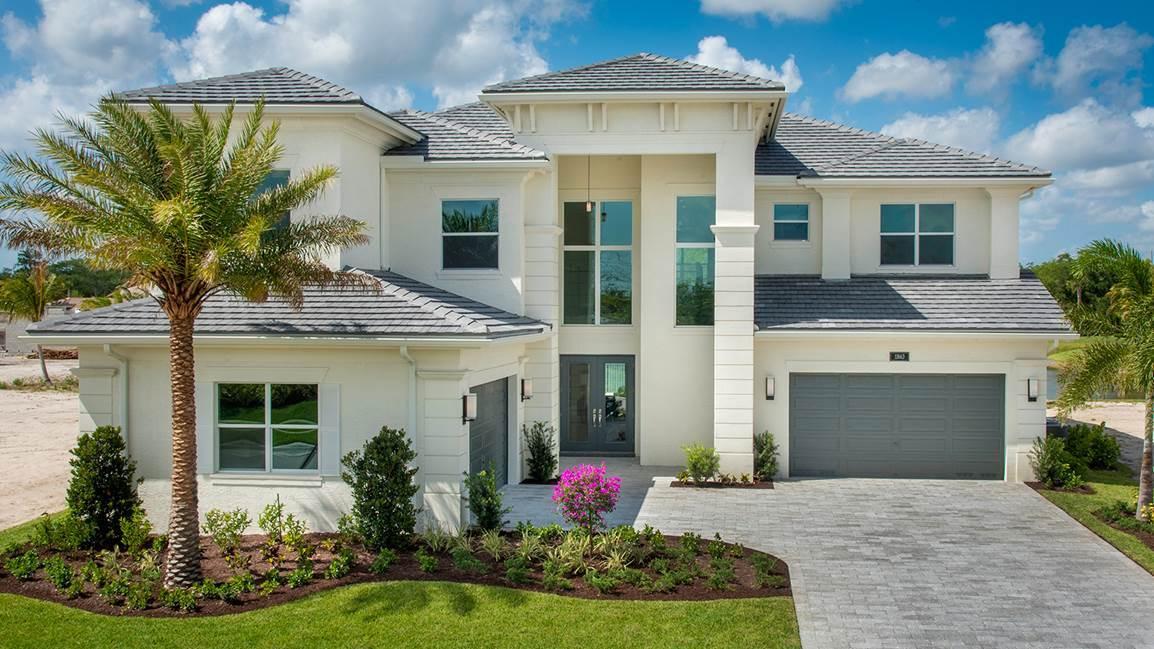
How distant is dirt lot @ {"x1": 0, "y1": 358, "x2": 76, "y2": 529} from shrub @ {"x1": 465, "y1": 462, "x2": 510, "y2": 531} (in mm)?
7979

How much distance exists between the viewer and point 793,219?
64.6 feet

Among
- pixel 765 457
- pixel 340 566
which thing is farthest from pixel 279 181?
pixel 765 457

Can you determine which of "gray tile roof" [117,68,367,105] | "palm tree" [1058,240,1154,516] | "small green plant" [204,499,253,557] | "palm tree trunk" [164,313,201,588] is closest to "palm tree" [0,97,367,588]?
"palm tree trunk" [164,313,201,588]

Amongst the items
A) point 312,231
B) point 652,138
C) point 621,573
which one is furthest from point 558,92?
point 621,573

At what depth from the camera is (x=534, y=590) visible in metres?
10.3

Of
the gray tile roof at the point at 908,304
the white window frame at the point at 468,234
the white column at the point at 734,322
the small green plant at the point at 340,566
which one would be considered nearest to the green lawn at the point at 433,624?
the small green plant at the point at 340,566

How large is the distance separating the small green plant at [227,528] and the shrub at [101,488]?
109 cm

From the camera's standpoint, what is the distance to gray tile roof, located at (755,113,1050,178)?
1891 centimetres

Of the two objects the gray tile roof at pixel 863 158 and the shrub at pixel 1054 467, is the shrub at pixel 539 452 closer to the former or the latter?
the gray tile roof at pixel 863 158

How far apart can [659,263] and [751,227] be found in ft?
8.01

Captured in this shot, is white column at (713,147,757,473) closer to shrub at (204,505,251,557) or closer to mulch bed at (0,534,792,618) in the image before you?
mulch bed at (0,534,792,618)

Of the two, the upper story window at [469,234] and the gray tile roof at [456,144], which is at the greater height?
the gray tile roof at [456,144]

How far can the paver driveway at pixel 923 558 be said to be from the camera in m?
9.41

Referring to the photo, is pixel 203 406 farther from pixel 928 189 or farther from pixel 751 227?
pixel 928 189
